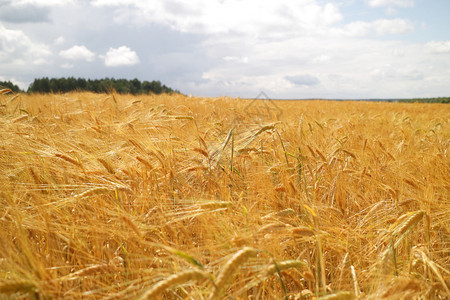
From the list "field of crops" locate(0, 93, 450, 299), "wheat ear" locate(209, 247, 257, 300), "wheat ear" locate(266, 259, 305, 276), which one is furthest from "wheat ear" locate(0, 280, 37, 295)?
"wheat ear" locate(266, 259, 305, 276)

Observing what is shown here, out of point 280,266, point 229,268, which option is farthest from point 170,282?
point 280,266

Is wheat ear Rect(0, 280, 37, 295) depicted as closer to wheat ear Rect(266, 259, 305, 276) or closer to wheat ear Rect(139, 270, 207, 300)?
wheat ear Rect(139, 270, 207, 300)

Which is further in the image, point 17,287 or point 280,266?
point 280,266

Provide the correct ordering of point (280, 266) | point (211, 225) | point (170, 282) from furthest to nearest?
point (211, 225) < point (280, 266) < point (170, 282)

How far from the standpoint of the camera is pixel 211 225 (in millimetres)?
1119

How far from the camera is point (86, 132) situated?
280cm

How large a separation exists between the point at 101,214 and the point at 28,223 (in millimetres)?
274

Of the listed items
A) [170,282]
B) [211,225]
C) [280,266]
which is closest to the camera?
[170,282]

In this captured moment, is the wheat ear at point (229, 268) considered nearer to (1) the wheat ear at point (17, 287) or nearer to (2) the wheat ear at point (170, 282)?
(2) the wheat ear at point (170, 282)

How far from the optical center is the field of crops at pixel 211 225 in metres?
0.92

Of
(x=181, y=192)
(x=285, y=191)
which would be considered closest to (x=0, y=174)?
(x=181, y=192)

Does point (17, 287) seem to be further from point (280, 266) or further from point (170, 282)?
point (280, 266)

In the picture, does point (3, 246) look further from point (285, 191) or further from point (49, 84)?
point (49, 84)

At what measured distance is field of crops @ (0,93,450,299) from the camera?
0.92 meters
